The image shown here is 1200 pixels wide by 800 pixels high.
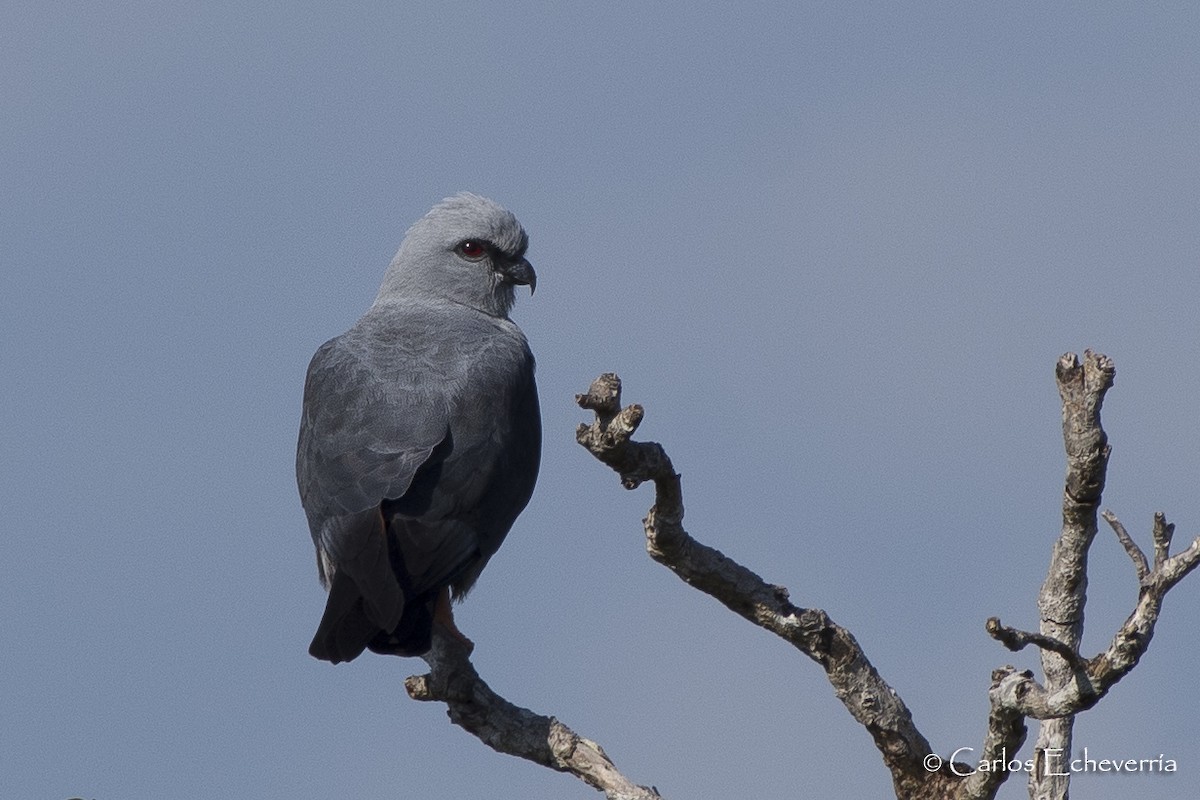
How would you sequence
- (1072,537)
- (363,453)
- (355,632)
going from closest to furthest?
1. (1072,537)
2. (355,632)
3. (363,453)

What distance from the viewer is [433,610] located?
639 cm

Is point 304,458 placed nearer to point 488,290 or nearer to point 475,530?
point 475,530

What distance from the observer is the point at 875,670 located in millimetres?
5328

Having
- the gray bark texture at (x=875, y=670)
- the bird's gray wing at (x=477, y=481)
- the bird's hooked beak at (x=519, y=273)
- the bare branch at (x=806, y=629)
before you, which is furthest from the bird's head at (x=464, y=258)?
the bare branch at (x=806, y=629)

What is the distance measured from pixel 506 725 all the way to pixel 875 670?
54.5 inches

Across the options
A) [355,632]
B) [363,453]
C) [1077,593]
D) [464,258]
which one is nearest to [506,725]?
[355,632]

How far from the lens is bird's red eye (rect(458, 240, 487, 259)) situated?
8781mm

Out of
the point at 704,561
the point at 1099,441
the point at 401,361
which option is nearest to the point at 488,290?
the point at 401,361

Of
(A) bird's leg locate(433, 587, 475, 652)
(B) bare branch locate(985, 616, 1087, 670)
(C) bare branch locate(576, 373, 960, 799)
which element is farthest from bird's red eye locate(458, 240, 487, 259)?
(B) bare branch locate(985, 616, 1087, 670)

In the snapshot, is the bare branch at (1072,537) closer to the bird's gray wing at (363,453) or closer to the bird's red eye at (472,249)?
the bird's gray wing at (363,453)

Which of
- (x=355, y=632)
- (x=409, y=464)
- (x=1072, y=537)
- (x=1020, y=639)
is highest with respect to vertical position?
(x=409, y=464)

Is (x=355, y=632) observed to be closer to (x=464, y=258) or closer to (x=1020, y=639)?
(x=1020, y=639)

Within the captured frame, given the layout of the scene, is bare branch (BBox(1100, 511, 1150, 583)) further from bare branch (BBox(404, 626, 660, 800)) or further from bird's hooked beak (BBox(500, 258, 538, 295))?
bird's hooked beak (BBox(500, 258, 538, 295))

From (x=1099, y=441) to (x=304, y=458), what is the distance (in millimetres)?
3879
